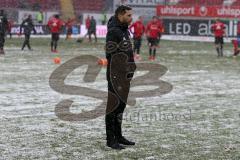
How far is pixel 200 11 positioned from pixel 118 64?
35.5m

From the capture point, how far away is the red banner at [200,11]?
135ft

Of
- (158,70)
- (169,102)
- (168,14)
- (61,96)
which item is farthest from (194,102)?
(168,14)

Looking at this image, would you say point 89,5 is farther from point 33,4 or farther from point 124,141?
point 124,141

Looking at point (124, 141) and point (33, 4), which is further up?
point (33, 4)

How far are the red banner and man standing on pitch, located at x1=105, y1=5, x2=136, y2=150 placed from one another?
34.0m

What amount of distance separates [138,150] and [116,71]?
1145mm

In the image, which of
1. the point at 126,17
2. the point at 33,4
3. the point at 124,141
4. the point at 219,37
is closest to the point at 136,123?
the point at 124,141

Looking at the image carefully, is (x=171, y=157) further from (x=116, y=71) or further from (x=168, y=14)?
(x=168, y=14)

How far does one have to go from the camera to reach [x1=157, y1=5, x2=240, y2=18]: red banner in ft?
135

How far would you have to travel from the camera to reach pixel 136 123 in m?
9.92

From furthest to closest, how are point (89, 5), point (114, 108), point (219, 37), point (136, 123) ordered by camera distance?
1. point (89, 5)
2. point (219, 37)
3. point (136, 123)
4. point (114, 108)

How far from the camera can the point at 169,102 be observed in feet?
40.9

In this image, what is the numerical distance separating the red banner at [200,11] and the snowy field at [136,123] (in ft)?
80.7

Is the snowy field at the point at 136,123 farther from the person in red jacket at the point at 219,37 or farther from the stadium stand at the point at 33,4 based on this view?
the stadium stand at the point at 33,4
